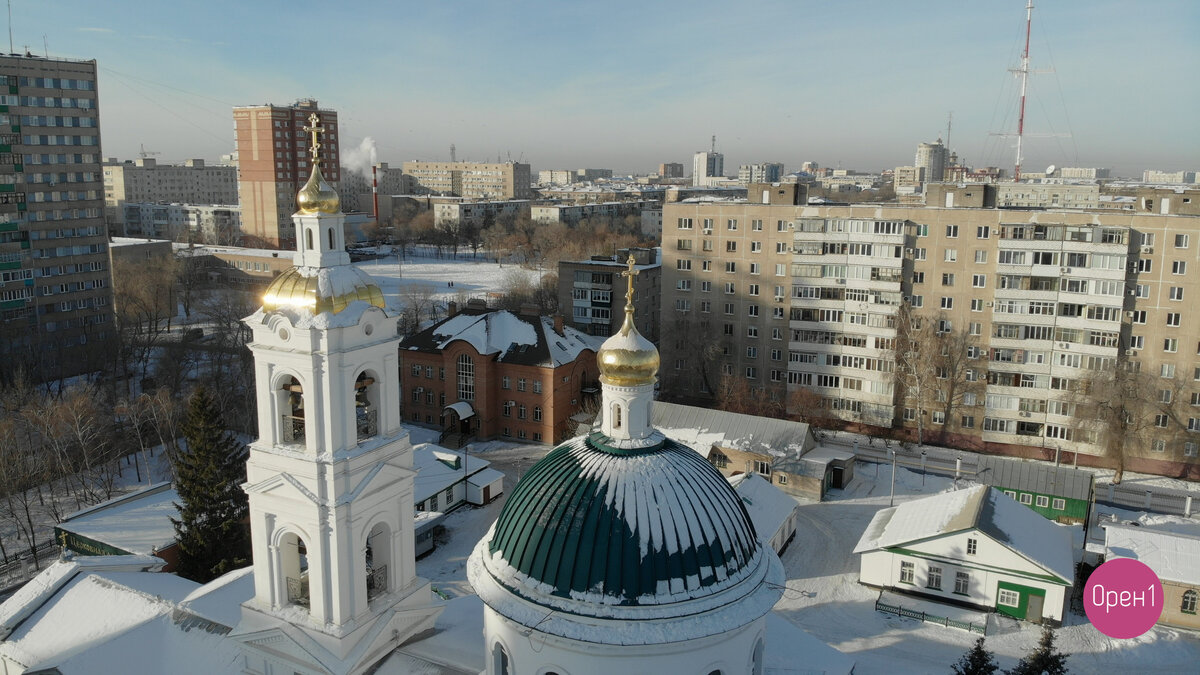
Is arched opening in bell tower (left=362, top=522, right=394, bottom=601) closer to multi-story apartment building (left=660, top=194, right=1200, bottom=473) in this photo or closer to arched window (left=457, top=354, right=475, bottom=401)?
arched window (left=457, top=354, right=475, bottom=401)

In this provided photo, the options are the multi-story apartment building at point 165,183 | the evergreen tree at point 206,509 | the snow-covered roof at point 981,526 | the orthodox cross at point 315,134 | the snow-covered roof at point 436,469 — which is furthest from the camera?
the multi-story apartment building at point 165,183

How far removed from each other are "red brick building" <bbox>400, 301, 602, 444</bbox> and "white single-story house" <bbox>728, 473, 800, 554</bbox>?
38.5 ft

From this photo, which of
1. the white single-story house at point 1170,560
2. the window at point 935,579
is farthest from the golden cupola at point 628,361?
the white single-story house at point 1170,560

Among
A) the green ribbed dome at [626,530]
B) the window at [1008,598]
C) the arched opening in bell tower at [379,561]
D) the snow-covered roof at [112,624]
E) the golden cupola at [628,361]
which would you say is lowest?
the window at [1008,598]

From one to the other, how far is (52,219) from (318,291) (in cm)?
4560

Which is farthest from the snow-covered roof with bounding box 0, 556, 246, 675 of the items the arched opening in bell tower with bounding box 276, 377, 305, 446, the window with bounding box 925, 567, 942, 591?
the window with bounding box 925, 567, 942, 591

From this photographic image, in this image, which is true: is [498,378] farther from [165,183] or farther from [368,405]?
[165,183]

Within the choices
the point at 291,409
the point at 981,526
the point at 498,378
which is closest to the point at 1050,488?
the point at 981,526

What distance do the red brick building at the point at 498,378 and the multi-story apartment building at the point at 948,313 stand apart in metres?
7.84

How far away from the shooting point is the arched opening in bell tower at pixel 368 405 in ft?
48.0

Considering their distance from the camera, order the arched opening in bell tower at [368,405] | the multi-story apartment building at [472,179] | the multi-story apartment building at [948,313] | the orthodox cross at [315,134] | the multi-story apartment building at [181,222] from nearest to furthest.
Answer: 1. the orthodox cross at [315,134]
2. the arched opening in bell tower at [368,405]
3. the multi-story apartment building at [948,313]
4. the multi-story apartment building at [181,222]
5. the multi-story apartment building at [472,179]

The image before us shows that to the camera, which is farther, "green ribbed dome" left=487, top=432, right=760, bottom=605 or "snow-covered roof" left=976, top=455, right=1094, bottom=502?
"snow-covered roof" left=976, top=455, right=1094, bottom=502

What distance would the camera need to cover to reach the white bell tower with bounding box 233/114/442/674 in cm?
1372

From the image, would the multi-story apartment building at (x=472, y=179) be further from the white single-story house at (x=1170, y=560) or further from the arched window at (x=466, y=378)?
the white single-story house at (x=1170, y=560)
